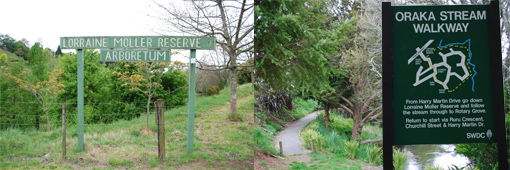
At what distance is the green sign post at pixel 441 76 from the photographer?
9.69 feet

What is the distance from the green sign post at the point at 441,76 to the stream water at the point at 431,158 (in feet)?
4.31

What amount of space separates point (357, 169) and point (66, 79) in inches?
255

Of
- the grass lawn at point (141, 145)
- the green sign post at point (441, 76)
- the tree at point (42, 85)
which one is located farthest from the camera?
the tree at point (42, 85)

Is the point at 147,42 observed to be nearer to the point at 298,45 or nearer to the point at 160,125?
the point at 160,125

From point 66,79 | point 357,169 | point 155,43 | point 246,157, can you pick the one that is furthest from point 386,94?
point 66,79

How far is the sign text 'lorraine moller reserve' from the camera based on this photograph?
469 cm

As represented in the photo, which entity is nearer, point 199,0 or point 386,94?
point 386,94

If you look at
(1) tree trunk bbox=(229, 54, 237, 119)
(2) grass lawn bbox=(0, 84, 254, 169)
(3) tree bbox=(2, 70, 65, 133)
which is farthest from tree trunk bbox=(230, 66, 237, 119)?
(3) tree bbox=(2, 70, 65, 133)

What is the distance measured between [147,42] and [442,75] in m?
3.78

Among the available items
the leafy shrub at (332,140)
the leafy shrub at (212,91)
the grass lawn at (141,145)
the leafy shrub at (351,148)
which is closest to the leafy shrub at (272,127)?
the leafy shrub at (332,140)

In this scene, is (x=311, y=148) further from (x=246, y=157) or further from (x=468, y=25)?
(x=468, y=25)

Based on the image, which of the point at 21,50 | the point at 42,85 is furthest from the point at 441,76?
the point at 21,50

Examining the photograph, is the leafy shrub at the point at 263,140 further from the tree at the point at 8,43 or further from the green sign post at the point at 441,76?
the tree at the point at 8,43

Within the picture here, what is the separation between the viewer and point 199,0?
571 centimetres
